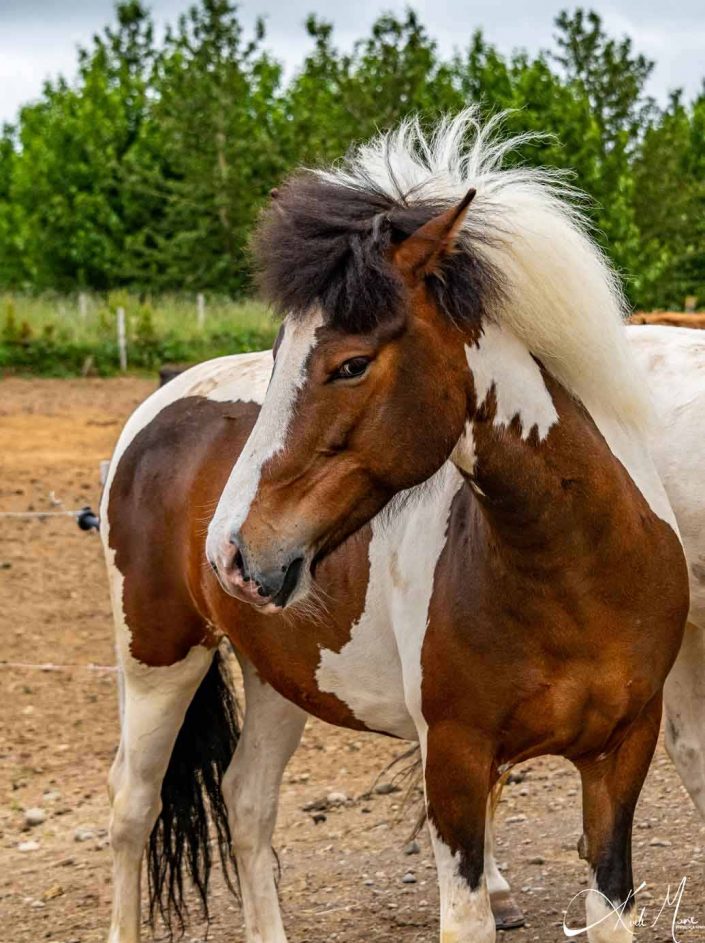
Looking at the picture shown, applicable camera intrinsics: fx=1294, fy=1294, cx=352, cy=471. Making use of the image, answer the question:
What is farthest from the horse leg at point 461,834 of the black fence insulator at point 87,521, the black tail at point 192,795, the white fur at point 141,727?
the black fence insulator at point 87,521

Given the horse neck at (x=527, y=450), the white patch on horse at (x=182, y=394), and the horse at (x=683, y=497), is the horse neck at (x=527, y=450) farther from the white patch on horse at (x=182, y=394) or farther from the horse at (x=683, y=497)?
the white patch on horse at (x=182, y=394)

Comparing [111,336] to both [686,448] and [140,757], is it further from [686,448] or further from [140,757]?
[686,448]

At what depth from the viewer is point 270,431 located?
2.54 metres

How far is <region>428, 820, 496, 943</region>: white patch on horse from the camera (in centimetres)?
285

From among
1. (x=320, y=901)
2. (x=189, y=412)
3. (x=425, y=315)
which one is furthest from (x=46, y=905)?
(x=425, y=315)

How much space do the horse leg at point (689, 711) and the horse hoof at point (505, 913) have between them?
0.74 metres

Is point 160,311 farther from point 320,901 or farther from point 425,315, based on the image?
point 425,315

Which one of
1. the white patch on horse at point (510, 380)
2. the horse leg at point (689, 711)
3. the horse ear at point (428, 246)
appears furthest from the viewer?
the horse leg at point (689, 711)

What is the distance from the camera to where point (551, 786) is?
19.0ft

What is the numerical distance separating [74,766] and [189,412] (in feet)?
9.06

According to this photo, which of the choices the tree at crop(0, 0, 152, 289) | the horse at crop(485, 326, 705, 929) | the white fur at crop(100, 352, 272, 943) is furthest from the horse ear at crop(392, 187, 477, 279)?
the tree at crop(0, 0, 152, 289)

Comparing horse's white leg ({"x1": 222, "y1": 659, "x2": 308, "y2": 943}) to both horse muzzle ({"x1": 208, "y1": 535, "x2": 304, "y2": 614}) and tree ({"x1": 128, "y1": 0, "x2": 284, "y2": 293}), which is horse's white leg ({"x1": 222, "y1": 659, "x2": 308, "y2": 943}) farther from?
tree ({"x1": 128, "y1": 0, "x2": 284, "y2": 293})

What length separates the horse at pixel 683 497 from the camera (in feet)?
12.5
